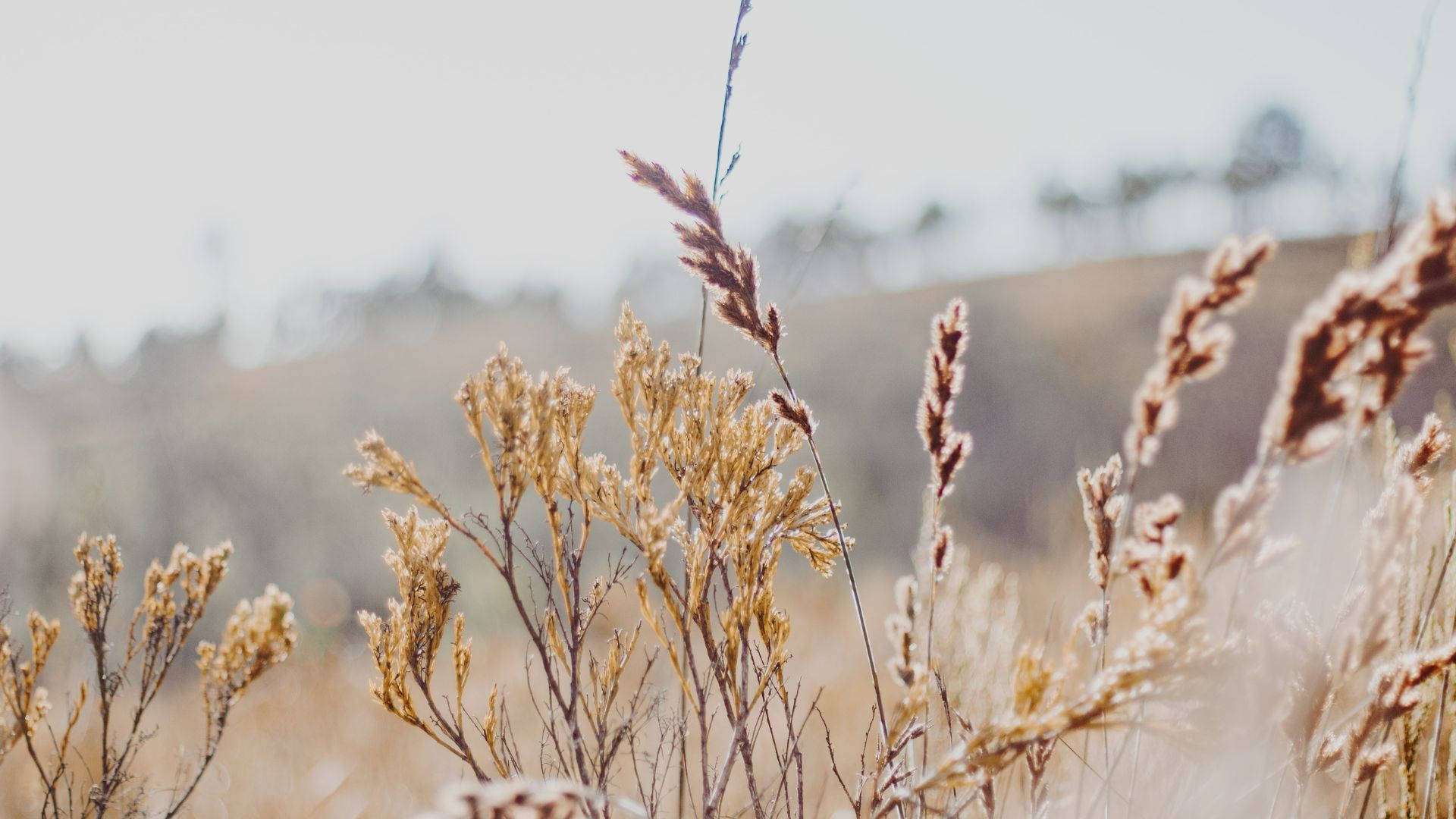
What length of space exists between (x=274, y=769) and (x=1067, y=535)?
6381 millimetres

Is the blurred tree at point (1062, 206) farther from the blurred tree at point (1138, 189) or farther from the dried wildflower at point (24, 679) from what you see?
the dried wildflower at point (24, 679)

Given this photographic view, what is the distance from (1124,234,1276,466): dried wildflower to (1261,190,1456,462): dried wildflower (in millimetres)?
66

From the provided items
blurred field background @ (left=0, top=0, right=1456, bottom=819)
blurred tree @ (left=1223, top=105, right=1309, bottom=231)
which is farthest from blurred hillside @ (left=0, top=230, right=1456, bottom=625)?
blurred tree @ (left=1223, top=105, right=1309, bottom=231)

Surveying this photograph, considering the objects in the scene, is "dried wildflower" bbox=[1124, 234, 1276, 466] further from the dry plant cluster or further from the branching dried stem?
the branching dried stem

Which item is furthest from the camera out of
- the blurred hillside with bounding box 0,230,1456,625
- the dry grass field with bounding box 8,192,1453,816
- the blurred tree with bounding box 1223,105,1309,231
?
the blurred tree with bounding box 1223,105,1309,231

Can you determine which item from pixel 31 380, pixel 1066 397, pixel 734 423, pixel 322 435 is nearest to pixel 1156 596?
pixel 734 423

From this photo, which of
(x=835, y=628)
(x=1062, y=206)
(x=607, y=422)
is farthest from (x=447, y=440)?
(x=1062, y=206)

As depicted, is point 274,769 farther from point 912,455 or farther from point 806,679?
point 912,455

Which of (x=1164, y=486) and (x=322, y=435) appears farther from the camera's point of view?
(x=322, y=435)

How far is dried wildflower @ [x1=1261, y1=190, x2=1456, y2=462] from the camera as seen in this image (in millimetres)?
679

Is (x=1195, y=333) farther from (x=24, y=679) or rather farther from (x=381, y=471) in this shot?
(x=24, y=679)

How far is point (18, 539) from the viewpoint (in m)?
11.5

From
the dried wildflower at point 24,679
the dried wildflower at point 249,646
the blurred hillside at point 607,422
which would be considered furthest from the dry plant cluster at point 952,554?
the blurred hillside at point 607,422

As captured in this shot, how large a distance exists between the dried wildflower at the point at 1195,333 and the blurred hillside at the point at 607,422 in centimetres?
408
